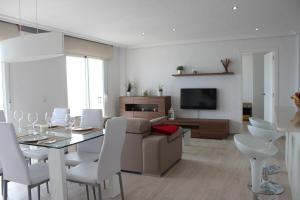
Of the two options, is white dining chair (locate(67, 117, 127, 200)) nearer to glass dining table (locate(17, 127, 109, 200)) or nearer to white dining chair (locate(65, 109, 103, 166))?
glass dining table (locate(17, 127, 109, 200))

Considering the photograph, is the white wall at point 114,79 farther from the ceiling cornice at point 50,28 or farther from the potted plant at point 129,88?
the ceiling cornice at point 50,28

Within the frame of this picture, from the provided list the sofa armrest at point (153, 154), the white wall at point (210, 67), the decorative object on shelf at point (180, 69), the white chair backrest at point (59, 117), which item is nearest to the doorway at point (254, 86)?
the white wall at point (210, 67)

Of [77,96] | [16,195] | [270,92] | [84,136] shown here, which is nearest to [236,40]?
[270,92]

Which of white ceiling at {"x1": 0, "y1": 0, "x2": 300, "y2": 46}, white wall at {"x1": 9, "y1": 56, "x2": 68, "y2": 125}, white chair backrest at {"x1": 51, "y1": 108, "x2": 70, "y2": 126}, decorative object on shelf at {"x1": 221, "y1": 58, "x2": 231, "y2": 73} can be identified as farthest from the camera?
decorative object on shelf at {"x1": 221, "y1": 58, "x2": 231, "y2": 73}

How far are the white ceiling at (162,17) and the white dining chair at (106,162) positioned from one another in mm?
2085

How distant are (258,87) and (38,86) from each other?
7.43 meters

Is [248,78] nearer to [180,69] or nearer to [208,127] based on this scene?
[180,69]

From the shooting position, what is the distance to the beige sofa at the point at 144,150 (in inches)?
151

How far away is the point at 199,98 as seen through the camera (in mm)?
7148

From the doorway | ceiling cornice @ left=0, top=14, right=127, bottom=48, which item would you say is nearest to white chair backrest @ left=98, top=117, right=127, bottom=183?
ceiling cornice @ left=0, top=14, right=127, bottom=48

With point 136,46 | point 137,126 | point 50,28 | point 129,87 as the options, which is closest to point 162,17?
point 137,126

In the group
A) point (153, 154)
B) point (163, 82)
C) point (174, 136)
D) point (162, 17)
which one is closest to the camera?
point (153, 154)

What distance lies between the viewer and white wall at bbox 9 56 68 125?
4.91 metres

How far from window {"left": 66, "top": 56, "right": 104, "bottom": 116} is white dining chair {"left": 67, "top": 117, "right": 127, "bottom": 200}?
3765mm
